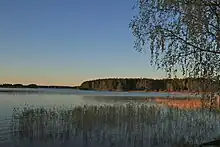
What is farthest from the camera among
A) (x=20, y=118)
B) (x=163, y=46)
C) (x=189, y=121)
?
(x=189, y=121)

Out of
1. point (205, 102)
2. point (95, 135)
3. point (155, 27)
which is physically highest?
point (155, 27)

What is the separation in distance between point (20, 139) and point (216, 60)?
24.2ft

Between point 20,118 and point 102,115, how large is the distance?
412 cm

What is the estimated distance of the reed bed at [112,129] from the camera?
442 inches

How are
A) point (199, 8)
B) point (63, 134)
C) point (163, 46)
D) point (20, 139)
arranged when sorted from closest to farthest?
1. point (199, 8)
2. point (163, 46)
3. point (20, 139)
4. point (63, 134)

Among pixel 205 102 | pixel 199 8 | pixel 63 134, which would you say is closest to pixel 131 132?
pixel 63 134

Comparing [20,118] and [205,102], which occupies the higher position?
[205,102]

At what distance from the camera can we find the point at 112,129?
1334 centimetres

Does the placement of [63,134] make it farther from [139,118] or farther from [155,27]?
[155,27]

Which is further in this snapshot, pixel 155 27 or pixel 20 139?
pixel 20 139

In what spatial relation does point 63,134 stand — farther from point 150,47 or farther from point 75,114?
point 150,47

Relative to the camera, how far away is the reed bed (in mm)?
11234

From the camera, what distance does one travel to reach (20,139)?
11.3 meters

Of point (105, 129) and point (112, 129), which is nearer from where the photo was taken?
point (105, 129)
